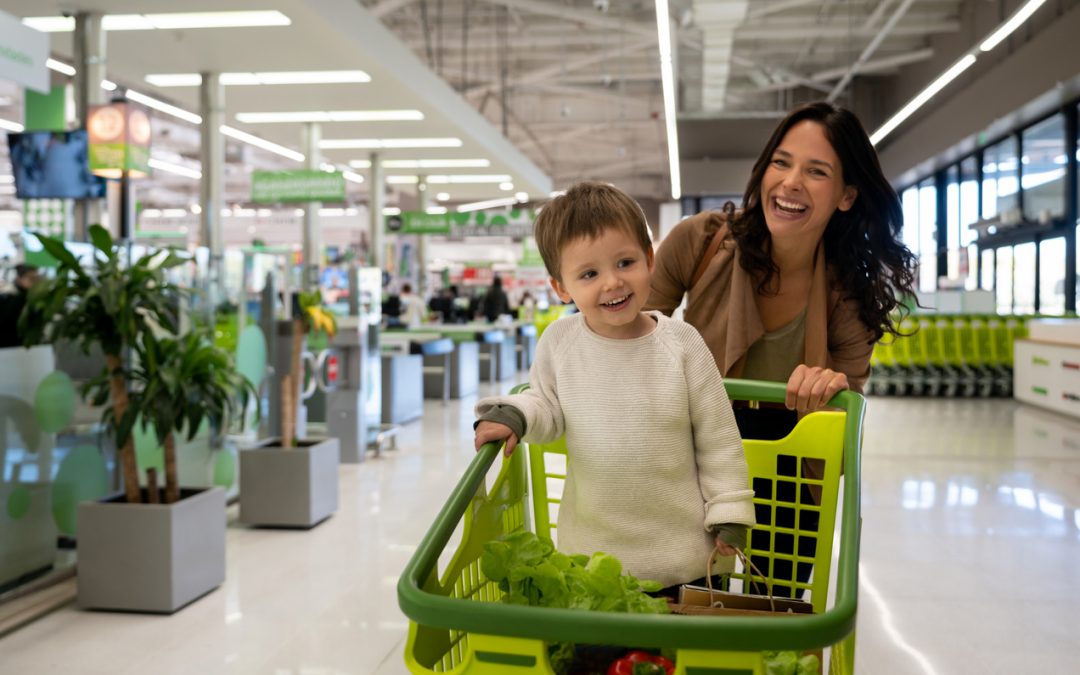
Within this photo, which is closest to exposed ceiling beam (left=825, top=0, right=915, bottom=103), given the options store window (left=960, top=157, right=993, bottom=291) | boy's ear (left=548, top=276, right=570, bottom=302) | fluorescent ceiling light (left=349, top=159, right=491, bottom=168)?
store window (left=960, top=157, right=993, bottom=291)

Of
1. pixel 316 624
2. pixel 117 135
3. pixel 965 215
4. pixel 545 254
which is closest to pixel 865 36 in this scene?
pixel 965 215

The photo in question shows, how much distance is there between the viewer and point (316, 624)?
3.68 metres

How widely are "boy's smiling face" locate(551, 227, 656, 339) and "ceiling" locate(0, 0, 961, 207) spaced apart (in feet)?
22.4

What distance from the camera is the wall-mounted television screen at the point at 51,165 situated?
5367 mm

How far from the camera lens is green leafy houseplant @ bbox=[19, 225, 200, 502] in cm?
380

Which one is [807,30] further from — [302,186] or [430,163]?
→ [302,186]

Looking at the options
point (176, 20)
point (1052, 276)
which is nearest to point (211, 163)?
point (176, 20)

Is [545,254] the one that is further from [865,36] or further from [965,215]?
[965,215]

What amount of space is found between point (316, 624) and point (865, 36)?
15.9m

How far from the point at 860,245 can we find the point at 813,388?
0.50 metres

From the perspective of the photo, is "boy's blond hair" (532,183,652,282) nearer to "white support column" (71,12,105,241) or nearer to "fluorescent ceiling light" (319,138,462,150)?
"white support column" (71,12,105,241)

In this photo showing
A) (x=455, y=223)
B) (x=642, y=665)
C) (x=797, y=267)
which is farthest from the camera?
(x=455, y=223)

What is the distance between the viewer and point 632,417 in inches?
58.6

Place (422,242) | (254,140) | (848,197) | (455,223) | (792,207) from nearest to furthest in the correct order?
(792,207) → (848,197) → (254,140) → (455,223) → (422,242)
